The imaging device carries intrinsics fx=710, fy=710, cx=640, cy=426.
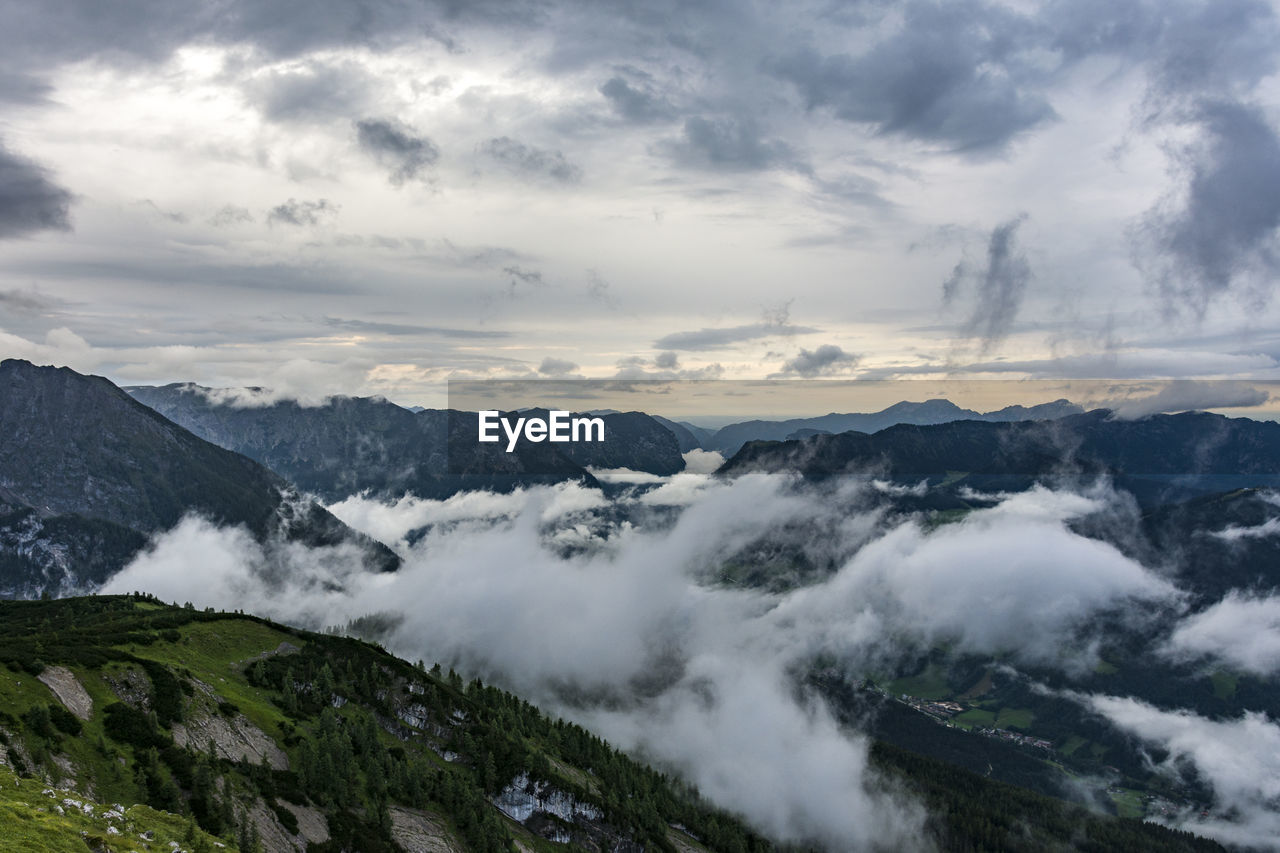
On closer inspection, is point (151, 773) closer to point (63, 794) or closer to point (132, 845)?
point (63, 794)

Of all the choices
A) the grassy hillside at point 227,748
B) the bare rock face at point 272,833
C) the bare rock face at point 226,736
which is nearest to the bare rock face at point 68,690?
the grassy hillside at point 227,748

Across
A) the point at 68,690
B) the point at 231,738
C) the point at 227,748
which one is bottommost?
the point at 231,738

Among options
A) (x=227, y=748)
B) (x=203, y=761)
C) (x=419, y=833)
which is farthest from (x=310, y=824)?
(x=419, y=833)

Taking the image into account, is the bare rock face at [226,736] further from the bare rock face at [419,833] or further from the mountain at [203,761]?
the bare rock face at [419,833]

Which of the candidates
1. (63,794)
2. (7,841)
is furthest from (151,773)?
(7,841)

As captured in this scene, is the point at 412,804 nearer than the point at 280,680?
Yes

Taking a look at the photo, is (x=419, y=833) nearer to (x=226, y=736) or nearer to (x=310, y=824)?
(x=310, y=824)

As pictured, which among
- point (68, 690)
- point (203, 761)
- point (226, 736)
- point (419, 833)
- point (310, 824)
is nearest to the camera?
point (68, 690)
